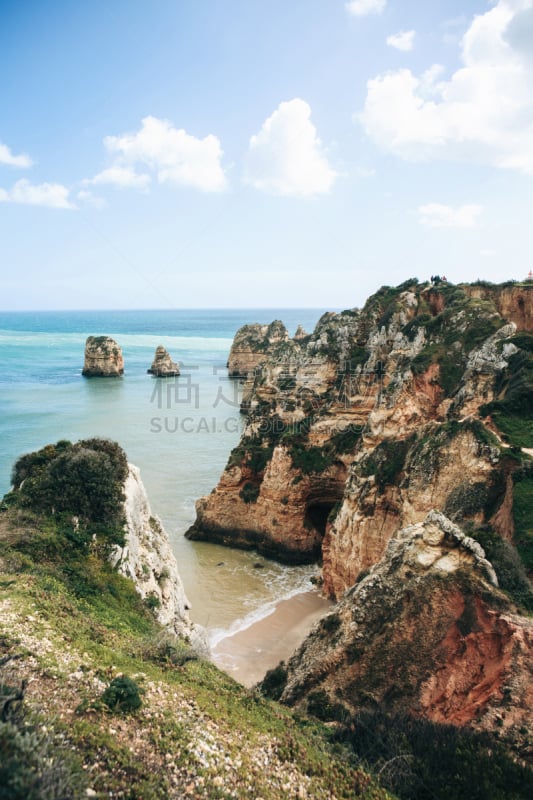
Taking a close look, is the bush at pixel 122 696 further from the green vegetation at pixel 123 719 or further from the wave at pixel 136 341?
the wave at pixel 136 341

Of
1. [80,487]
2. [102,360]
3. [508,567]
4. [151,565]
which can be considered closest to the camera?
[508,567]

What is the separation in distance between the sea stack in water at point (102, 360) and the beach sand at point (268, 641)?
6065cm

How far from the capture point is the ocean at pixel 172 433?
20281mm

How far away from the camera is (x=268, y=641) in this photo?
16.6 m

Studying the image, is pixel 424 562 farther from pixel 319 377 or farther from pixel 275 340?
pixel 275 340

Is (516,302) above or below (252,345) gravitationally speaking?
above

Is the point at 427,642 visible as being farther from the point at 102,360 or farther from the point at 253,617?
the point at 102,360

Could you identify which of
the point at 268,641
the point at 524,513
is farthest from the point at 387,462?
the point at 268,641

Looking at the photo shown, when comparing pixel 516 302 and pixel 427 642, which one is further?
pixel 516 302

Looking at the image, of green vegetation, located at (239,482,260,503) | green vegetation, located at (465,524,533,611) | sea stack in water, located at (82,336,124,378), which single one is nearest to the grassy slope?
green vegetation, located at (465,524,533,611)

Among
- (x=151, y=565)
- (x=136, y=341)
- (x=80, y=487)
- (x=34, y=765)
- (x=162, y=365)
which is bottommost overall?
(x=151, y=565)

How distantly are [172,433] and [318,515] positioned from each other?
22.0m

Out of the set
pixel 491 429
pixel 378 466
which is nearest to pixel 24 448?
pixel 378 466

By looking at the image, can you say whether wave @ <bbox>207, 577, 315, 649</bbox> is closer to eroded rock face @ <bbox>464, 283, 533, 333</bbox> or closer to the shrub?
the shrub
